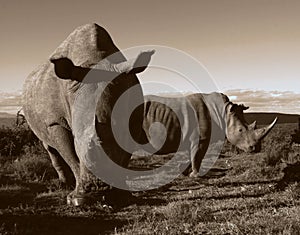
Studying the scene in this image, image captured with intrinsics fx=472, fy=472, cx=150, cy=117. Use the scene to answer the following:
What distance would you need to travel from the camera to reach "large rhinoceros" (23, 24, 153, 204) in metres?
5.08

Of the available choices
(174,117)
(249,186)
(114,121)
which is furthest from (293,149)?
(114,121)

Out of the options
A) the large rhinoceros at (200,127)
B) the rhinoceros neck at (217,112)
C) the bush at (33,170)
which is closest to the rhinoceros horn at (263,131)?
the large rhinoceros at (200,127)

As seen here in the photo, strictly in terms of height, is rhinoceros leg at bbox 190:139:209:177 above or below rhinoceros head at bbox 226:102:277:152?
below

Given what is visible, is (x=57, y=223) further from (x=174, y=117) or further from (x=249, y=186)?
(x=174, y=117)

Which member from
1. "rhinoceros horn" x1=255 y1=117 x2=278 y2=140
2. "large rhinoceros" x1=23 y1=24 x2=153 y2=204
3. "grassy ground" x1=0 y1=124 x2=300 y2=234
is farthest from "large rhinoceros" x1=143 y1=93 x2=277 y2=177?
"large rhinoceros" x1=23 y1=24 x2=153 y2=204

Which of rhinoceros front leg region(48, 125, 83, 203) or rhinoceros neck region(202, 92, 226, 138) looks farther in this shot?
rhinoceros neck region(202, 92, 226, 138)

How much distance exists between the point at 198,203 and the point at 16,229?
3064 mm

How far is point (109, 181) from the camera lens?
4996 millimetres

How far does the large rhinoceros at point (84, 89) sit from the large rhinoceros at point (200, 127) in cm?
581

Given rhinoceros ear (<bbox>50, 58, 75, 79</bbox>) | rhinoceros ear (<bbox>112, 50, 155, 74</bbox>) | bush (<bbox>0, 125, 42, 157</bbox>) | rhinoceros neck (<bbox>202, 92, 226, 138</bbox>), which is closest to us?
rhinoceros ear (<bbox>112, 50, 155, 74</bbox>)

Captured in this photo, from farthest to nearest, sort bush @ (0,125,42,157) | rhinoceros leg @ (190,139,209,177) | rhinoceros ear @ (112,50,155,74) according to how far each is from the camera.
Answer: bush @ (0,125,42,157), rhinoceros leg @ (190,139,209,177), rhinoceros ear @ (112,50,155,74)

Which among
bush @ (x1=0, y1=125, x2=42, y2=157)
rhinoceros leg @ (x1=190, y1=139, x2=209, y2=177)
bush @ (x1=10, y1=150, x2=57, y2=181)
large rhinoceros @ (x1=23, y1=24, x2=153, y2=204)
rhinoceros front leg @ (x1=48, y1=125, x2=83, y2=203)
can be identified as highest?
large rhinoceros @ (x1=23, y1=24, x2=153, y2=204)

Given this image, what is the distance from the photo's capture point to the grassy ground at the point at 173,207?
5234mm

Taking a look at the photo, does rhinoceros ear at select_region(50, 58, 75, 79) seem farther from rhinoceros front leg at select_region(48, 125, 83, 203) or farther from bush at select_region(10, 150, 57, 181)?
bush at select_region(10, 150, 57, 181)
